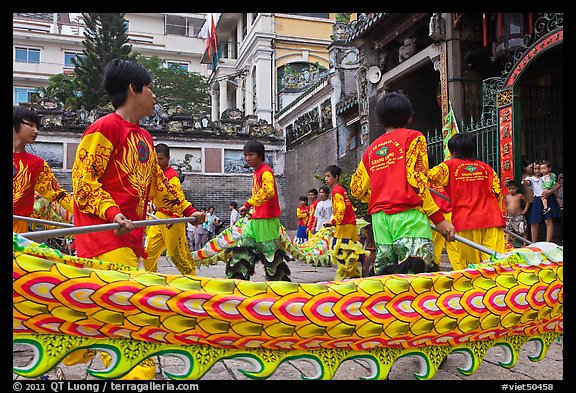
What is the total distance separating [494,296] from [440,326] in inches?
13.1

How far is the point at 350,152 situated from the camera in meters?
15.5

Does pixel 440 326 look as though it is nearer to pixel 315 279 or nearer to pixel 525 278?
pixel 525 278

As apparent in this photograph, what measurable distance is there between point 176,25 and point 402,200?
1637 inches

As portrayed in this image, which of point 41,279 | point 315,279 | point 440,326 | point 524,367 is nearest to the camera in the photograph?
point 41,279

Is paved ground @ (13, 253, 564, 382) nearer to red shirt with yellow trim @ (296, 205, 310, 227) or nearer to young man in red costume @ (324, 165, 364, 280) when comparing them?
young man in red costume @ (324, 165, 364, 280)

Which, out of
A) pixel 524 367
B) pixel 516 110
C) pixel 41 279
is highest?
pixel 516 110

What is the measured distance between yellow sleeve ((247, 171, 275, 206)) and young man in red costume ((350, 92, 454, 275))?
2.28m

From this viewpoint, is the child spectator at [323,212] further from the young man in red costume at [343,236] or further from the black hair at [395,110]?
the black hair at [395,110]

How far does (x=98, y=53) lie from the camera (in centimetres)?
2631

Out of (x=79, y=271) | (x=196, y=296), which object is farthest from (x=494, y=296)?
(x=79, y=271)

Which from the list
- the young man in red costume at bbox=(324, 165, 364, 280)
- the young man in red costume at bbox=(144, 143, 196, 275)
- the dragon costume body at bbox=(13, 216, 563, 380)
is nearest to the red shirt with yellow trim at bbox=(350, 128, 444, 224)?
the dragon costume body at bbox=(13, 216, 563, 380)

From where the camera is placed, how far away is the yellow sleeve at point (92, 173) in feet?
8.30

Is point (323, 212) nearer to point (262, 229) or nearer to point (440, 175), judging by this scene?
point (262, 229)

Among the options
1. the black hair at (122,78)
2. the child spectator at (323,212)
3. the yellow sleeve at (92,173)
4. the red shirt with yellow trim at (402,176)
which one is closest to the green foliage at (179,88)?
the child spectator at (323,212)
